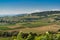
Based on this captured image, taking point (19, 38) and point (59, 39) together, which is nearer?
point (19, 38)

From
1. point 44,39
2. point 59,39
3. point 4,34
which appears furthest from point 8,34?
point 44,39

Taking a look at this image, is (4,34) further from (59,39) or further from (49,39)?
(49,39)

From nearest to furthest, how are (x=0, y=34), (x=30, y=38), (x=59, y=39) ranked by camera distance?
(x=30, y=38), (x=59, y=39), (x=0, y=34)

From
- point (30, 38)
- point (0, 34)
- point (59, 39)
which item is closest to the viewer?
point (30, 38)

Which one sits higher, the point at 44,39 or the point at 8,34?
the point at 44,39

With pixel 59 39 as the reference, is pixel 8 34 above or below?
below

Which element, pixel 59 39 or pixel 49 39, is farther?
pixel 59 39

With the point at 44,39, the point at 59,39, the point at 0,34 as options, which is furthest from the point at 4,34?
the point at 44,39

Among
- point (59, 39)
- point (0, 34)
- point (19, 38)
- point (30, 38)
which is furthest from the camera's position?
point (0, 34)

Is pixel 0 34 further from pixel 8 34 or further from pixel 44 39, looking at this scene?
pixel 44 39
